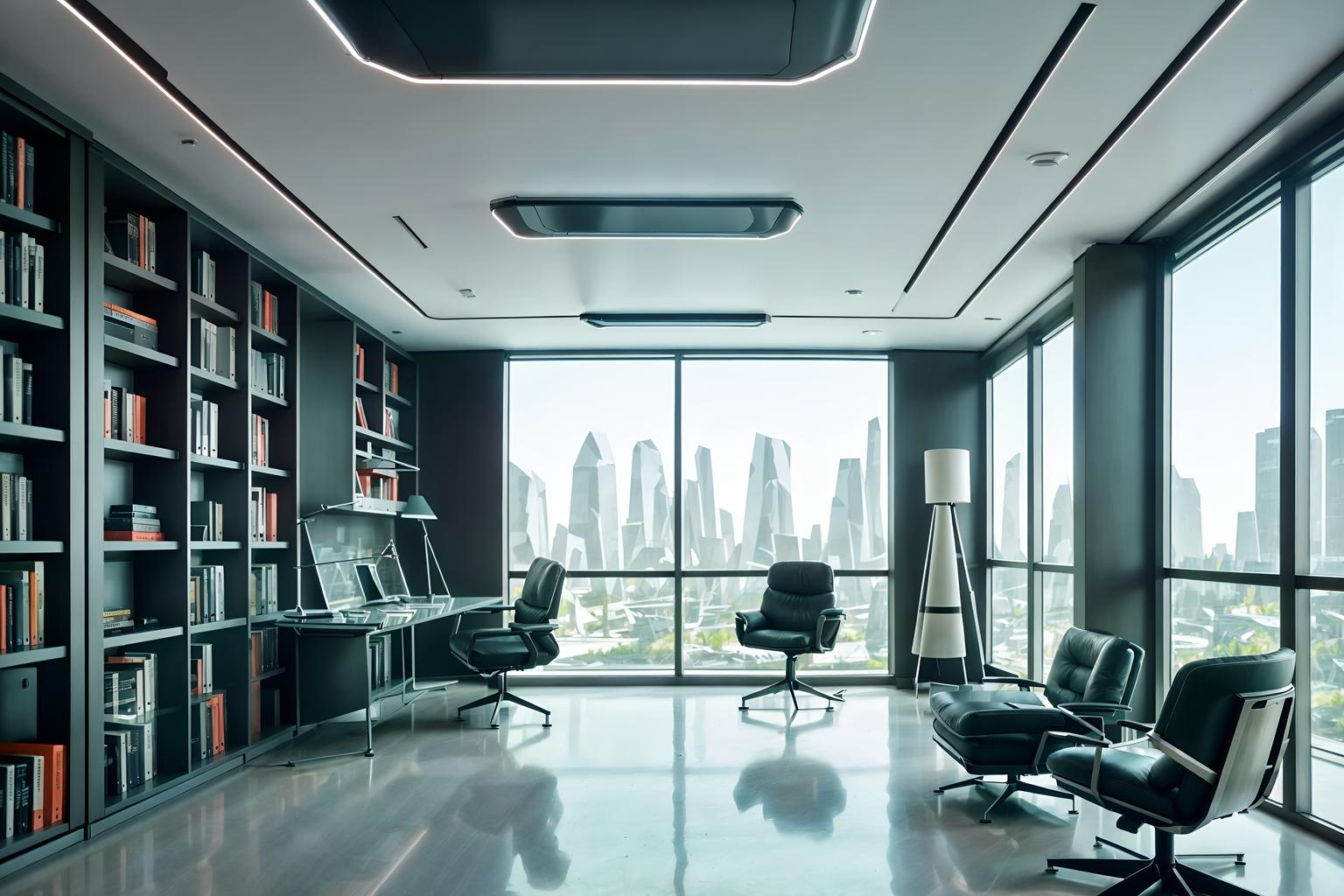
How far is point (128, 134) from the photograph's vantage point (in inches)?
165

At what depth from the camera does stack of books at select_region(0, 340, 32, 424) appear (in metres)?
3.91

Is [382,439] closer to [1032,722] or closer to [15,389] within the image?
[15,389]

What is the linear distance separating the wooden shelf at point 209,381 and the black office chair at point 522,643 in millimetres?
2487

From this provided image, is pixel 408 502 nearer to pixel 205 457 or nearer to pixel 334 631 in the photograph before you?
pixel 334 631

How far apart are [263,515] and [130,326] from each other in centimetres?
170

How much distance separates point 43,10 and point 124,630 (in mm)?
2818

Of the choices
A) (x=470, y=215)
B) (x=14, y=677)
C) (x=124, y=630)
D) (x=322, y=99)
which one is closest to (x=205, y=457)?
(x=124, y=630)

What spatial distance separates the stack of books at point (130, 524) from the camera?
4.68 metres

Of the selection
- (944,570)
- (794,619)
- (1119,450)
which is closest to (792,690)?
(794,619)

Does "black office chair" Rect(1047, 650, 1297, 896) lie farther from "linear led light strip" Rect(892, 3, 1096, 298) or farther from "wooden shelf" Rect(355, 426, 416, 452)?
"wooden shelf" Rect(355, 426, 416, 452)

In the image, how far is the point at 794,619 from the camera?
809 centimetres

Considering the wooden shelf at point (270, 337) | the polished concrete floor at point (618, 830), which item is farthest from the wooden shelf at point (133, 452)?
the polished concrete floor at point (618, 830)

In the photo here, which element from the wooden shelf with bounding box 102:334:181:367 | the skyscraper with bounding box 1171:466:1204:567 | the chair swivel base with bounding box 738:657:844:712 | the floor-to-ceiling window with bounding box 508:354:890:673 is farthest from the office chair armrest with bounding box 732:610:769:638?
the wooden shelf with bounding box 102:334:181:367

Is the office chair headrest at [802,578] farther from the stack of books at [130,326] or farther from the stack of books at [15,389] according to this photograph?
the stack of books at [15,389]
